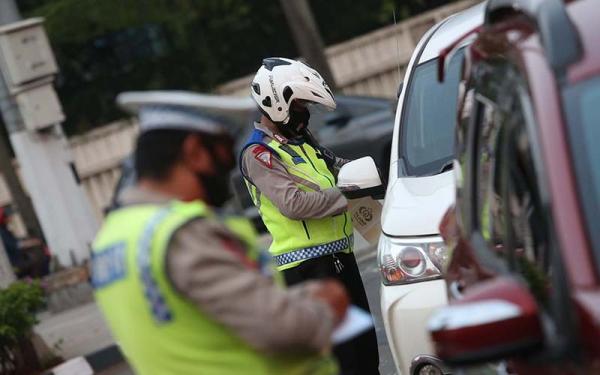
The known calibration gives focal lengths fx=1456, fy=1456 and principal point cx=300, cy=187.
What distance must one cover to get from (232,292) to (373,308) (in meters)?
6.32

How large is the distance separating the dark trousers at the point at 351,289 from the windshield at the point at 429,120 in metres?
0.66

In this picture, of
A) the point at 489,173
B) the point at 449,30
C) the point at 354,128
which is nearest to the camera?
the point at 489,173

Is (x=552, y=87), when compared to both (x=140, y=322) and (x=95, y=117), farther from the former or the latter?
(x=95, y=117)

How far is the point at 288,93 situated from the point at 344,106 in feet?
34.1

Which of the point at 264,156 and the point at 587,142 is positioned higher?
the point at 587,142

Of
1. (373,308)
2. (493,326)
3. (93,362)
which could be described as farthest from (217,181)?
(93,362)

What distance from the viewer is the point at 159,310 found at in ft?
10.0

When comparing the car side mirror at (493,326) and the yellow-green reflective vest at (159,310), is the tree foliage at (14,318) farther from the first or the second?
the car side mirror at (493,326)

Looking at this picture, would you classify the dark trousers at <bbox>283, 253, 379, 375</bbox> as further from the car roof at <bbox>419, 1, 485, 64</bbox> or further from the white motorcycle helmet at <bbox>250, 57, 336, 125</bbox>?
the car roof at <bbox>419, 1, 485, 64</bbox>

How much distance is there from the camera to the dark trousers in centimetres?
555

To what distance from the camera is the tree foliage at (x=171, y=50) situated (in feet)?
84.7

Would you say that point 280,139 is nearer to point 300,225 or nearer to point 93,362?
point 300,225

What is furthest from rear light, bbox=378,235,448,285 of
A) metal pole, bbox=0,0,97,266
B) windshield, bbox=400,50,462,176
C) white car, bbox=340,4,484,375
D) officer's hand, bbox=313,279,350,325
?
metal pole, bbox=0,0,97,266

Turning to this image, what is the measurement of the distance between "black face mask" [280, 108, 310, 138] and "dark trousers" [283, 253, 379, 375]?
0.53 meters
